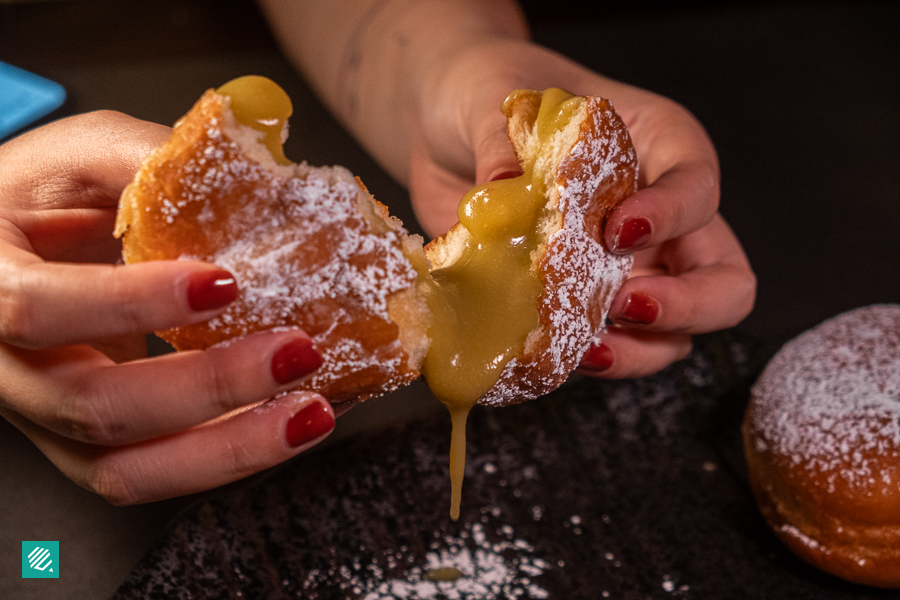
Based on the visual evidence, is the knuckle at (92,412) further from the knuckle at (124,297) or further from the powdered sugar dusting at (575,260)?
the powdered sugar dusting at (575,260)

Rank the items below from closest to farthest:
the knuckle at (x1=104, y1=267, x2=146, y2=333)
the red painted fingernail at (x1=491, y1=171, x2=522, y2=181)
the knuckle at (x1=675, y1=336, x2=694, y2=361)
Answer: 1. the knuckle at (x1=104, y1=267, x2=146, y2=333)
2. the red painted fingernail at (x1=491, y1=171, x2=522, y2=181)
3. the knuckle at (x1=675, y1=336, x2=694, y2=361)

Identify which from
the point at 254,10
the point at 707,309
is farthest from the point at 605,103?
the point at 254,10

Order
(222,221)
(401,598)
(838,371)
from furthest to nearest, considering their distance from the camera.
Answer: (838,371)
(401,598)
(222,221)

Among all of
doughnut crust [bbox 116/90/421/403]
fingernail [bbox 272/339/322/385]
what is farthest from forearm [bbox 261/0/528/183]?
fingernail [bbox 272/339/322/385]

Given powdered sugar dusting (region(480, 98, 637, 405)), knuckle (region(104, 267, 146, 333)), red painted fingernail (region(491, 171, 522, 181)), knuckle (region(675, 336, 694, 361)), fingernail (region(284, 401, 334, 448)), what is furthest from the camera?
knuckle (region(675, 336, 694, 361))

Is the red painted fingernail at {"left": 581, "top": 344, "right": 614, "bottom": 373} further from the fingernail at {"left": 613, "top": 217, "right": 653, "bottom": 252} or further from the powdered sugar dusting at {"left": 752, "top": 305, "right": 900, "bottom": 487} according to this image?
the powdered sugar dusting at {"left": 752, "top": 305, "right": 900, "bottom": 487}

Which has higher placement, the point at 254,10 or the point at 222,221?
the point at 222,221

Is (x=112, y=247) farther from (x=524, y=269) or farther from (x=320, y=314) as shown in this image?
(x=524, y=269)

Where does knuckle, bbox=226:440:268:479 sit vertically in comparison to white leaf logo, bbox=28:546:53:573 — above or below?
above
